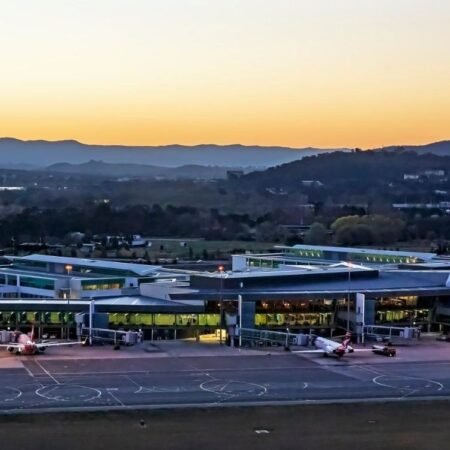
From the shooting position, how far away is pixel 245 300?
169ft

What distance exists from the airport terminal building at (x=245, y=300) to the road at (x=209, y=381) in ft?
22.7

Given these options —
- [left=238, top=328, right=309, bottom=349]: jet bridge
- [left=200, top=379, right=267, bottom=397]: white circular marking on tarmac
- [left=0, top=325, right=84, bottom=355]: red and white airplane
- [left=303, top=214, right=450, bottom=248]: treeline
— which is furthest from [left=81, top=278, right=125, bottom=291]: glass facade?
[left=303, top=214, right=450, bottom=248]: treeline

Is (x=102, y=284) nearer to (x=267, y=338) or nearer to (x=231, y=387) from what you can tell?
(x=267, y=338)

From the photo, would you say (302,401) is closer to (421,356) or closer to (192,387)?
(192,387)


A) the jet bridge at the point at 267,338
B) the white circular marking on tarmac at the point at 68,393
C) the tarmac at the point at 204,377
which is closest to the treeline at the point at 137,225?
the jet bridge at the point at 267,338

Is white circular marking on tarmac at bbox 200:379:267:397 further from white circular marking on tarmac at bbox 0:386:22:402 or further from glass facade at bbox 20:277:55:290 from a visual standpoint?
glass facade at bbox 20:277:55:290

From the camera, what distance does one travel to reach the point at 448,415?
3272 centimetres

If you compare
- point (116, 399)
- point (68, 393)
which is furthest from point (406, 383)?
point (68, 393)

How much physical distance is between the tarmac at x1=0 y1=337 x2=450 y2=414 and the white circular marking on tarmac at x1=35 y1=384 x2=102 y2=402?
0.12ft

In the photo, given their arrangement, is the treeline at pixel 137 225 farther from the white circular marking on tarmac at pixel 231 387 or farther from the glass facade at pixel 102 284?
the white circular marking on tarmac at pixel 231 387

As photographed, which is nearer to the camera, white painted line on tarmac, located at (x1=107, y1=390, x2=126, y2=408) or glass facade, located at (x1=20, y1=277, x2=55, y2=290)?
white painted line on tarmac, located at (x1=107, y1=390, x2=126, y2=408)

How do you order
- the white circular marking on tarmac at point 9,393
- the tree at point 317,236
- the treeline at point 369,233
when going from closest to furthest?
the white circular marking on tarmac at point 9,393, the tree at point 317,236, the treeline at point 369,233

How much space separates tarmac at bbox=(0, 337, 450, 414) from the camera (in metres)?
34.6

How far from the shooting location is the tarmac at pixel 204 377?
34.6m
